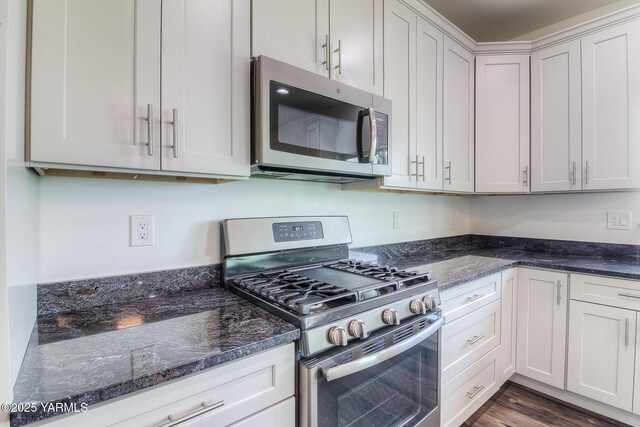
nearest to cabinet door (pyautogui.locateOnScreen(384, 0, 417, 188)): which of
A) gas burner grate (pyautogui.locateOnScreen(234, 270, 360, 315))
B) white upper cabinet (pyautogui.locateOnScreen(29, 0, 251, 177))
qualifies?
gas burner grate (pyautogui.locateOnScreen(234, 270, 360, 315))

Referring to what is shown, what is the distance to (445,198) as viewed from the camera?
271cm

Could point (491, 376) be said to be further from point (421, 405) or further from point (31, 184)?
point (31, 184)

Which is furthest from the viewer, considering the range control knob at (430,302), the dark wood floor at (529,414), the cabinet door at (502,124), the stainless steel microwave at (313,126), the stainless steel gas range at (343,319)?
the cabinet door at (502,124)

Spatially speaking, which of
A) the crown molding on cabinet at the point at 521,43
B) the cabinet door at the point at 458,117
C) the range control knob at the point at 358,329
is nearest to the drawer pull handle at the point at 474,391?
the range control knob at the point at 358,329

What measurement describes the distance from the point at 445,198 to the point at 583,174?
0.93 meters

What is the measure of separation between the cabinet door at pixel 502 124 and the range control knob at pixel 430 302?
1.43 metres

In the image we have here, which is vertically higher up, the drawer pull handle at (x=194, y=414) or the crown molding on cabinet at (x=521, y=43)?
the crown molding on cabinet at (x=521, y=43)

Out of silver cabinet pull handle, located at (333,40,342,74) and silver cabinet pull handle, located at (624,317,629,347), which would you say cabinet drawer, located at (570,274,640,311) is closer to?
silver cabinet pull handle, located at (624,317,629,347)

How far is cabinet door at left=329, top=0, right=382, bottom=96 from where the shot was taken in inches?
57.4

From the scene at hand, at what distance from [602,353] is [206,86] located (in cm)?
250

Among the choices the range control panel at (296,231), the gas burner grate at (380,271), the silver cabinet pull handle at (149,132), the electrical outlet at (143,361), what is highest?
the silver cabinet pull handle at (149,132)

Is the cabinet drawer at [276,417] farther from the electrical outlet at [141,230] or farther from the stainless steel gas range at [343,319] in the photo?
the electrical outlet at [141,230]

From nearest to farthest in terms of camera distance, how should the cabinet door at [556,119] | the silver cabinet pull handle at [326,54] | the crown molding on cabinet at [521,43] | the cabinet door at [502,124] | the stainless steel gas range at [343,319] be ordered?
the stainless steel gas range at [343,319]
the silver cabinet pull handle at [326,54]
the crown molding on cabinet at [521,43]
the cabinet door at [556,119]
the cabinet door at [502,124]

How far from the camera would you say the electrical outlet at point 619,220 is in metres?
→ 2.16
